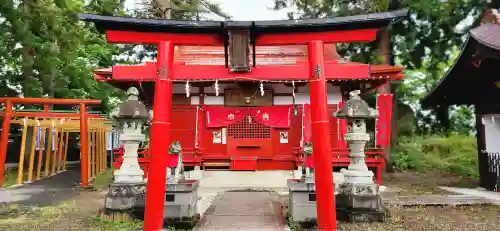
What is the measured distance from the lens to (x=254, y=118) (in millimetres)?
15188

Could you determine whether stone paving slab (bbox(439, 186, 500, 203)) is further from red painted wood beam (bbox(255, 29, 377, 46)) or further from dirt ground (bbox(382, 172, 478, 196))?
red painted wood beam (bbox(255, 29, 377, 46))

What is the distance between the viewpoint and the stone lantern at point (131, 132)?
8.34 meters

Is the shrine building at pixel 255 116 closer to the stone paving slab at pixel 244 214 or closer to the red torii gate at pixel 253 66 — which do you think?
the stone paving slab at pixel 244 214

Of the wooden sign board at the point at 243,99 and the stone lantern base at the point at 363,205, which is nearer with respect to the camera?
the stone lantern base at the point at 363,205

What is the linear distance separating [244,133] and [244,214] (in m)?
7.04

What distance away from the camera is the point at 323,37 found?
22.5 feet

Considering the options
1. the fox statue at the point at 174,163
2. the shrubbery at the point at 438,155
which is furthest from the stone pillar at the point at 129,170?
the shrubbery at the point at 438,155

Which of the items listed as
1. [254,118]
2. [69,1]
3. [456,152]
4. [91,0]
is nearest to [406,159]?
[456,152]

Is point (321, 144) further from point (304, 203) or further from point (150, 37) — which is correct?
point (150, 37)

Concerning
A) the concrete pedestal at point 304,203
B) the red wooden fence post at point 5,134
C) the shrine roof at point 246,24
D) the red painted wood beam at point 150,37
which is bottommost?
the concrete pedestal at point 304,203

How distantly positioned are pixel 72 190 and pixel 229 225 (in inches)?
290

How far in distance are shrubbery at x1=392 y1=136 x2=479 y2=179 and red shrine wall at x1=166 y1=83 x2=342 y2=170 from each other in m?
6.32

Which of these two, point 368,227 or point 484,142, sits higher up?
point 484,142

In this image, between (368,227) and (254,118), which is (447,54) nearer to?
(254,118)
